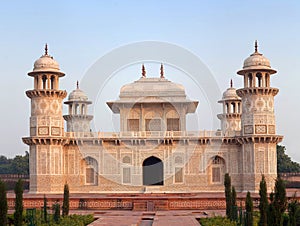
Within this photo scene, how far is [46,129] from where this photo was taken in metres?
28.9

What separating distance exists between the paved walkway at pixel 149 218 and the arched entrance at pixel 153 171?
29.0 feet

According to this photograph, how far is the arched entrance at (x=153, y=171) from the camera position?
30.9 meters

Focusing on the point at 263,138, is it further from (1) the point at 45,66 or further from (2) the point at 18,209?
(2) the point at 18,209

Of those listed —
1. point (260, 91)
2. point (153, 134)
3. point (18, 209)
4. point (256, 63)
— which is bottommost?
point (18, 209)

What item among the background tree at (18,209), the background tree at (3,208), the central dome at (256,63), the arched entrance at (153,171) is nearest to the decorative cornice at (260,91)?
the central dome at (256,63)

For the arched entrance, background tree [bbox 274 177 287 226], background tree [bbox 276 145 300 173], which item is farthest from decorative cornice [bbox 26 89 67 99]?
background tree [bbox 276 145 300 173]

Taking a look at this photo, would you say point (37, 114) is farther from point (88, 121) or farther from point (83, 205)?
point (88, 121)

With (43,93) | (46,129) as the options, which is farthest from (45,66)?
(46,129)

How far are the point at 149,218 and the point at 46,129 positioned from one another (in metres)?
11.0

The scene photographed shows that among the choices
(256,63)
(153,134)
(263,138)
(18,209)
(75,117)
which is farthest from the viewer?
(75,117)

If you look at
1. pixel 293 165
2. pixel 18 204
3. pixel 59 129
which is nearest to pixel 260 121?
pixel 59 129

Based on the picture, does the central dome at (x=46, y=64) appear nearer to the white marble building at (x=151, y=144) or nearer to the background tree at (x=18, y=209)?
the white marble building at (x=151, y=144)

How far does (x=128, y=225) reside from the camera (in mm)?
16625

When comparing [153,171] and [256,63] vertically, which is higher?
[256,63]
